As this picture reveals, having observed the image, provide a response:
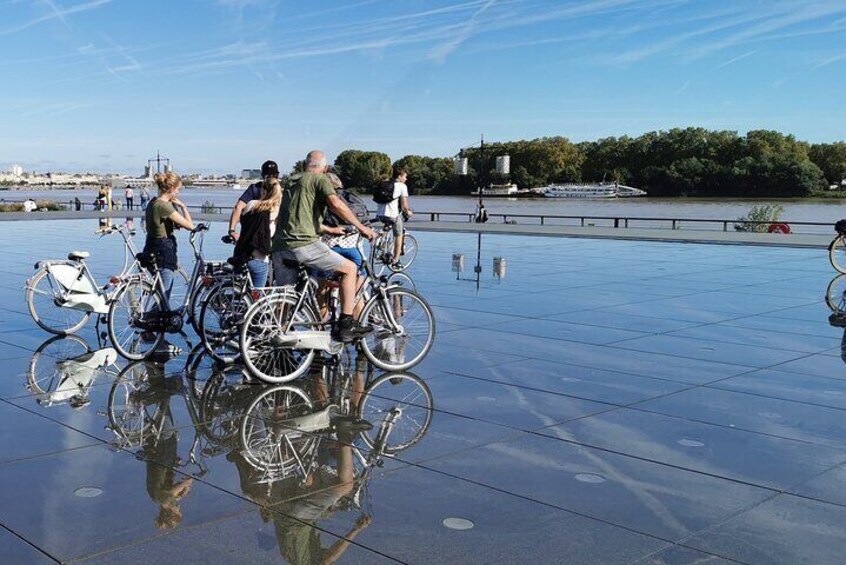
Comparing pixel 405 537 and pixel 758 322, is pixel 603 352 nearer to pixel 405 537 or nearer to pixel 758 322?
pixel 758 322

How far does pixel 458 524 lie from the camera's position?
3973 millimetres

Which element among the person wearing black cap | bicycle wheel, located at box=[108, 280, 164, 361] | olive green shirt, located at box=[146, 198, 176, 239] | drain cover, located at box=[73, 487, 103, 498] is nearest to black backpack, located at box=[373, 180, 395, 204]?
the person wearing black cap

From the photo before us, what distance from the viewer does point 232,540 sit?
12.3ft

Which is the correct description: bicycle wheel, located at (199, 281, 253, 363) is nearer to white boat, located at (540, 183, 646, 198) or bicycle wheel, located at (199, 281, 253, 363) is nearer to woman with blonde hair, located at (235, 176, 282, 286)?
woman with blonde hair, located at (235, 176, 282, 286)

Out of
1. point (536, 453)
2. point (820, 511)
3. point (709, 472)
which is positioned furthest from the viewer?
point (536, 453)

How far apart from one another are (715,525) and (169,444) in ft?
10.1

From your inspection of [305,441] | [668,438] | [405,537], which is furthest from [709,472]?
[305,441]

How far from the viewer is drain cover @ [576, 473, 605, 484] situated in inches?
180

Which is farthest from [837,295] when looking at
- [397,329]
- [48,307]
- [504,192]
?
[504,192]

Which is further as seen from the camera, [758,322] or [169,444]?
[758,322]

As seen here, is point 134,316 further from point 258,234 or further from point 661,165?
point 661,165

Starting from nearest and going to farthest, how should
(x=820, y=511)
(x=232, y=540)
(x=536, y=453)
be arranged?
(x=232, y=540), (x=820, y=511), (x=536, y=453)

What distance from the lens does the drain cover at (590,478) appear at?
457 centimetres

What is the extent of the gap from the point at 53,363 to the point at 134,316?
77cm
